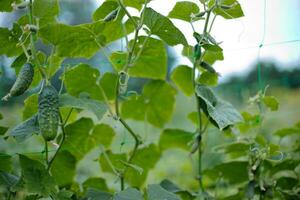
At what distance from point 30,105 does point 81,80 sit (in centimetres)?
17

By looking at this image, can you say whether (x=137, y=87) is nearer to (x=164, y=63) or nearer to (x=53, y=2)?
(x=164, y=63)

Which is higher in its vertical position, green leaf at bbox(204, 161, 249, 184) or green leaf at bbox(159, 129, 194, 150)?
green leaf at bbox(159, 129, 194, 150)

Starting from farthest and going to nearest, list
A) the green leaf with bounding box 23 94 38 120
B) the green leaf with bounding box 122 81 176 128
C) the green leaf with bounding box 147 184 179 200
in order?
the green leaf with bounding box 122 81 176 128 < the green leaf with bounding box 23 94 38 120 < the green leaf with bounding box 147 184 179 200

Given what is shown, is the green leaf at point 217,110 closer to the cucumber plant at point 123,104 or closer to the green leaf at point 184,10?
the cucumber plant at point 123,104

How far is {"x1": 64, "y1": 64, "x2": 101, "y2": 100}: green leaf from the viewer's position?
145cm

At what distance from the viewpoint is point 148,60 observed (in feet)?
5.26

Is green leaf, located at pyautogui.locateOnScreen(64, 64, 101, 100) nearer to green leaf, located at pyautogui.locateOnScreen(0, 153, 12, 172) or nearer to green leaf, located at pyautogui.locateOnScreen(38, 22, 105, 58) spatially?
green leaf, located at pyautogui.locateOnScreen(38, 22, 105, 58)

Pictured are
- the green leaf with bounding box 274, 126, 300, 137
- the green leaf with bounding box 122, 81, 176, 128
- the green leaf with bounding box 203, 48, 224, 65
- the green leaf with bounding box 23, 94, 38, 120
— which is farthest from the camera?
the green leaf with bounding box 122, 81, 176, 128

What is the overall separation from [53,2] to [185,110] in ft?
5.53

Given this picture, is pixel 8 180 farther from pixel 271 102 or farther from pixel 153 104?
pixel 271 102

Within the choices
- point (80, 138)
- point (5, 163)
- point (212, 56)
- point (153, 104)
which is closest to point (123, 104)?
point (153, 104)

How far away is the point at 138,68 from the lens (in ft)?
5.35

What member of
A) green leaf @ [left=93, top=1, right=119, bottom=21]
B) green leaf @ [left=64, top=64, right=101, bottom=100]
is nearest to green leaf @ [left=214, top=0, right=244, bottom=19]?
green leaf @ [left=93, top=1, right=119, bottom=21]

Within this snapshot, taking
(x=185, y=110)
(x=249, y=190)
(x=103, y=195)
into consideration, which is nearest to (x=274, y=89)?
(x=185, y=110)
